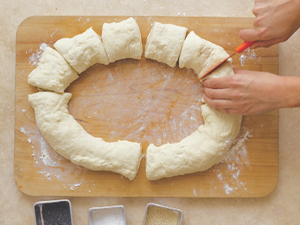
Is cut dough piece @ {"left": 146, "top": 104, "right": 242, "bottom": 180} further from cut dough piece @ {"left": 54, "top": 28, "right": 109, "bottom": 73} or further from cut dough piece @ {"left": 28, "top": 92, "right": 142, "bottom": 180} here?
cut dough piece @ {"left": 54, "top": 28, "right": 109, "bottom": 73}

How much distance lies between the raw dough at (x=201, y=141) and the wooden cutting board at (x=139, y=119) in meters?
0.12

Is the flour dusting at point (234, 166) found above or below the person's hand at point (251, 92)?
below

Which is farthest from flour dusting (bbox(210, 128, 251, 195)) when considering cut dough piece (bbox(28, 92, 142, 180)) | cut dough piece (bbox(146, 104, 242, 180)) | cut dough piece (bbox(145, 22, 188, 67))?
cut dough piece (bbox(145, 22, 188, 67))

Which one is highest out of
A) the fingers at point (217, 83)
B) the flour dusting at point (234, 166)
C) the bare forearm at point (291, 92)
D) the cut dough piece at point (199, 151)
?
the fingers at point (217, 83)

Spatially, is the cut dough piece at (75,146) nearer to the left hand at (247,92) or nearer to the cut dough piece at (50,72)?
the cut dough piece at (50,72)

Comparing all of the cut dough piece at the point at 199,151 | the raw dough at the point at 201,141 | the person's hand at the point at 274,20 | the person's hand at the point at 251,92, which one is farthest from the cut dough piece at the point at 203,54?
the cut dough piece at the point at 199,151

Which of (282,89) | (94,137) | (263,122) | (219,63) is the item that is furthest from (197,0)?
(94,137)

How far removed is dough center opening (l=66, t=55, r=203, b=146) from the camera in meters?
1.98

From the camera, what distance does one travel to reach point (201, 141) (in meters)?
1.86

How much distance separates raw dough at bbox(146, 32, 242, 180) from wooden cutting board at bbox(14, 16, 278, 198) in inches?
4.8

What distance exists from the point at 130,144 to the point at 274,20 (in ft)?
4.34

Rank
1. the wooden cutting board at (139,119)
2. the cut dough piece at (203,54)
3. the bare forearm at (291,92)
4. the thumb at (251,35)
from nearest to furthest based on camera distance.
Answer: the bare forearm at (291,92), the thumb at (251,35), the cut dough piece at (203,54), the wooden cutting board at (139,119)

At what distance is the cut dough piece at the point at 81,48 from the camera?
184cm

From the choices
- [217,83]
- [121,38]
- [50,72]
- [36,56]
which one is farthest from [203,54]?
[36,56]
